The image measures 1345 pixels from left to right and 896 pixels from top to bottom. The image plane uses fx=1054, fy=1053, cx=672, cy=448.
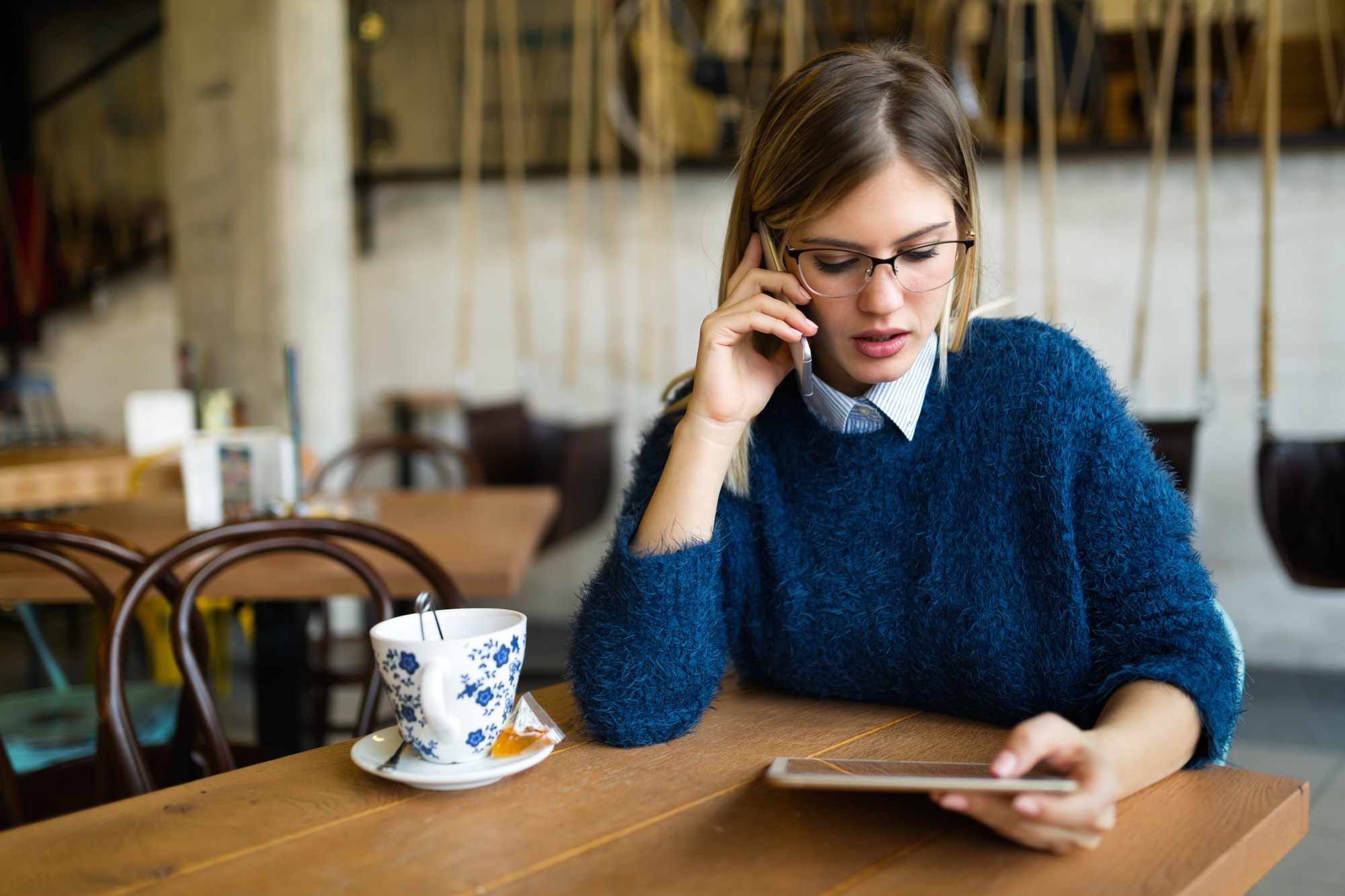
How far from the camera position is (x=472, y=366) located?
14.0ft

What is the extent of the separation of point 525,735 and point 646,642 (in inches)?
6.5

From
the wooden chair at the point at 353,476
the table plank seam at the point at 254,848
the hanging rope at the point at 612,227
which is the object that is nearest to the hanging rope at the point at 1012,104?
the hanging rope at the point at 612,227

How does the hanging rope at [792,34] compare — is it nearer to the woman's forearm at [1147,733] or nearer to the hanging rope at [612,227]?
the hanging rope at [612,227]

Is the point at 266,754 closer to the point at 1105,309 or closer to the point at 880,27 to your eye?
the point at 1105,309

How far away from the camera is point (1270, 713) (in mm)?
3174

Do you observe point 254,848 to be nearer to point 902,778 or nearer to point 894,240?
point 902,778

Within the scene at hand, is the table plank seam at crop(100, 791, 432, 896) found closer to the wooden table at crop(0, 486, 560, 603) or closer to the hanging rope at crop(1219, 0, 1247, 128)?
the wooden table at crop(0, 486, 560, 603)

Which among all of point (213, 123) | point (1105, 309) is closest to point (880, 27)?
point (1105, 309)

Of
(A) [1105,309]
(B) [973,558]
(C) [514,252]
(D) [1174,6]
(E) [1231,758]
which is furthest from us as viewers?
(C) [514,252]

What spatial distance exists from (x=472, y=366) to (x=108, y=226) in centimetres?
381

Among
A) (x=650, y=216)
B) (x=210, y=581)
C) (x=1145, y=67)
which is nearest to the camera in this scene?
(x=210, y=581)

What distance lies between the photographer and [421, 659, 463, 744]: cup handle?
79cm

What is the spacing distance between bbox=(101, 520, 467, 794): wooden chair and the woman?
448 mm

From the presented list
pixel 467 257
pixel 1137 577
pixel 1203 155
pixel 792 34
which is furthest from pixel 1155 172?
pixel 1137 577
